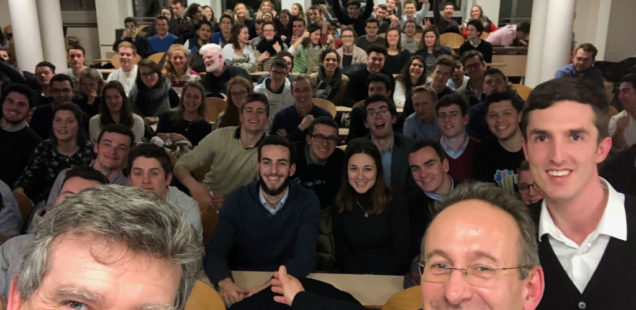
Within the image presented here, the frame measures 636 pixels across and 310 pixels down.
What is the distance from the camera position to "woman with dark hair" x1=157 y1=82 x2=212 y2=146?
473cm

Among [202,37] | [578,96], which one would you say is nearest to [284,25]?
[202,37]

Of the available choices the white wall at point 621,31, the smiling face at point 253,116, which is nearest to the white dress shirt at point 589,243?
the smiling face at point 253,116

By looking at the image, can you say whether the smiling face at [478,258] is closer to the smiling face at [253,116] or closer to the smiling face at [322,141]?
the smiling face at [322,141]

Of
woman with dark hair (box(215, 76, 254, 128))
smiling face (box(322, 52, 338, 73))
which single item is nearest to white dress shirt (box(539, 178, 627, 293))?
woman with dark hair (box(215, 76, 254, 128))

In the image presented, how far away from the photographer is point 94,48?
42.2ft

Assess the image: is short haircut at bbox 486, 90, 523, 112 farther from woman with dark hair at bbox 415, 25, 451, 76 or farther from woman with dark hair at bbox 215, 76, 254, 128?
woman with dark hair at bbox 415, 25, 451, 76

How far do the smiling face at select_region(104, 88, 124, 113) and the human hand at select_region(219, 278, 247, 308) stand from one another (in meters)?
2.81

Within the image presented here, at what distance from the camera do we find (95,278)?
30.5 inches

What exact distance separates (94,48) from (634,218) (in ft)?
44.1

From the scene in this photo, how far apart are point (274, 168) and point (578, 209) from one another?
5.64ft

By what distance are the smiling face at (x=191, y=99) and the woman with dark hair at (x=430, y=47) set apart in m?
3.91

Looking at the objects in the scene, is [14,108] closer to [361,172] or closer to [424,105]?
[361,172]

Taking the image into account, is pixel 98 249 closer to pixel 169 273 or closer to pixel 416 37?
pixel 169 273

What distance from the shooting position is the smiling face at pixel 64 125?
3730mm
